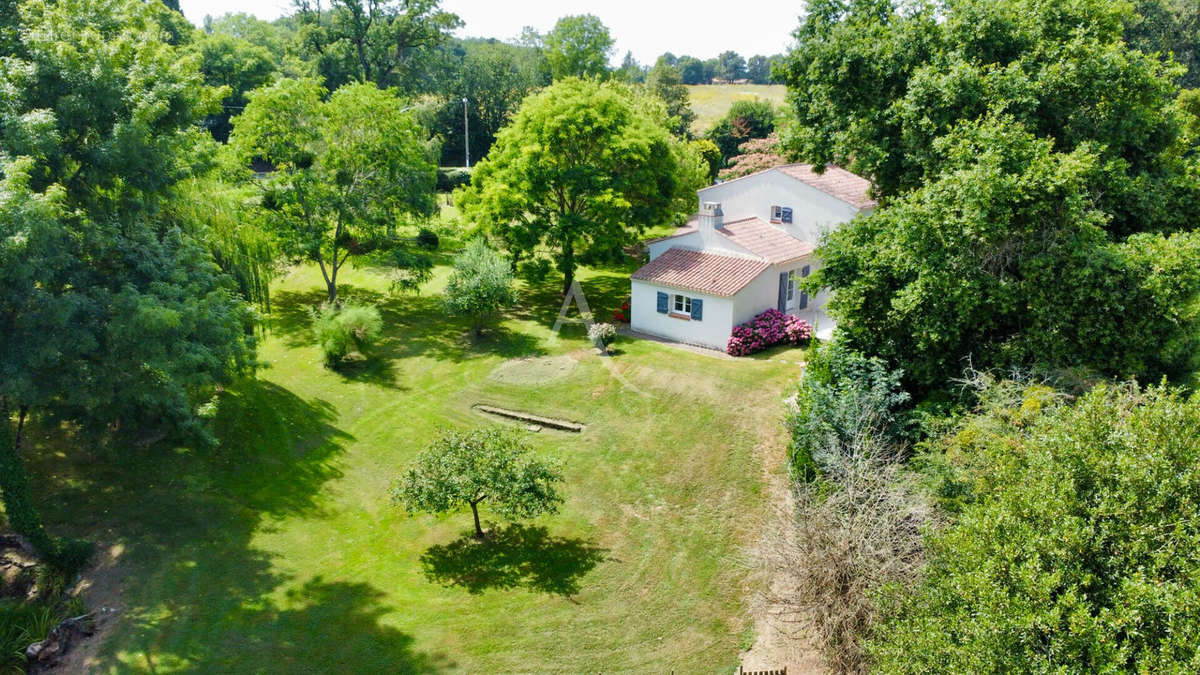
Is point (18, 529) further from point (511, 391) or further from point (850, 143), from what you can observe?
point (850, 143)

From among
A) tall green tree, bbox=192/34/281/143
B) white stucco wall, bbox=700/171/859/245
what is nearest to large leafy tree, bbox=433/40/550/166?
tall green tree, bbox=192/34/281/143

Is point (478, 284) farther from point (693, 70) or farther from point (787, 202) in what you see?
point (693, 70)

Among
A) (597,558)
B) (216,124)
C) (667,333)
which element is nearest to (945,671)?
(597,558)

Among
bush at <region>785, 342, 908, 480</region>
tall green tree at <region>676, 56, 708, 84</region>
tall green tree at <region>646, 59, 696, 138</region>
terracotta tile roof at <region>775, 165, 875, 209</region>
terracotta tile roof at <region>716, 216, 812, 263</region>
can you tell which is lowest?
bush at <region>785, 342, 908, 480</region>

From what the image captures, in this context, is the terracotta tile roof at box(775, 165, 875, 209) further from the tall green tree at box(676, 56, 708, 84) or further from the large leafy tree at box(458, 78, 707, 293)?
the tall green tree at box(676, 56, 708, 84)

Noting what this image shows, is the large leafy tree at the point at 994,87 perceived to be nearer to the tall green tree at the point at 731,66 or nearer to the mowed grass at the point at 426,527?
the mowed grass at the point at 426,527

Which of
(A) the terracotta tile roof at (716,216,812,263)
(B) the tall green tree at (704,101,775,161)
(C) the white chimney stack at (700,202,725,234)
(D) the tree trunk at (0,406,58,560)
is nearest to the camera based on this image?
(D) the tree trunk at (0,406,58,560)

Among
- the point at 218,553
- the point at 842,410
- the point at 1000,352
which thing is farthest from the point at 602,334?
the point at 218,553
